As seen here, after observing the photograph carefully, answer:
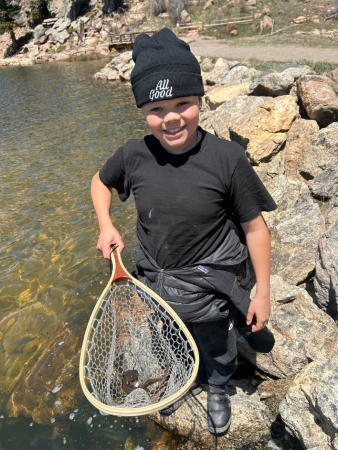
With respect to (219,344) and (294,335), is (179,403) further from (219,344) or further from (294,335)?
(294,335)

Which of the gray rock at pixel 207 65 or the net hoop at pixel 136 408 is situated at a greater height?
the net hoop at pixel 136 408

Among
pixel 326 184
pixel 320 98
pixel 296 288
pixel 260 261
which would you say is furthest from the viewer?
pixel 320 98

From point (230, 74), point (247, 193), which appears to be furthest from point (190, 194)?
point (230, 74)

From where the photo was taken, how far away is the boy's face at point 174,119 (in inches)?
77.5

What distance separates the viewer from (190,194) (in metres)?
2.09

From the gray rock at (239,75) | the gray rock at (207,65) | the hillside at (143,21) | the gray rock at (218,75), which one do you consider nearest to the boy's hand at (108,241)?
the gray rock at (239,75)

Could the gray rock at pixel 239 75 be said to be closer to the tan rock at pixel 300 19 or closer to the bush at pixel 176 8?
the tan rock at pixel 300 19

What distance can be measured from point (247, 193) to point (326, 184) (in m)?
3.34

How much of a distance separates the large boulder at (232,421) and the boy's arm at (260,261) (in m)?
0.93

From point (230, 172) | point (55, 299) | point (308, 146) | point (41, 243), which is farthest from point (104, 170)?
point (308, 146)

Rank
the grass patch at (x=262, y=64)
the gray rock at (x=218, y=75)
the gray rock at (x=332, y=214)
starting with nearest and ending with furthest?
the gray rock at (x=332, y=214), the grass patch at (x=262, y=64), the gray rock at (x=218, y=75)

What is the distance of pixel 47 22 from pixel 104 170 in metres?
53.7

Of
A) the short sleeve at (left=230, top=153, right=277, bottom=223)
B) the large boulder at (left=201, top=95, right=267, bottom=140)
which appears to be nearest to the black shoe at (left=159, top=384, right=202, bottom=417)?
the short sleeve at (left=230, top=153, right=277, bottom=223)

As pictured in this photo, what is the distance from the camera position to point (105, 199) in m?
2.55
